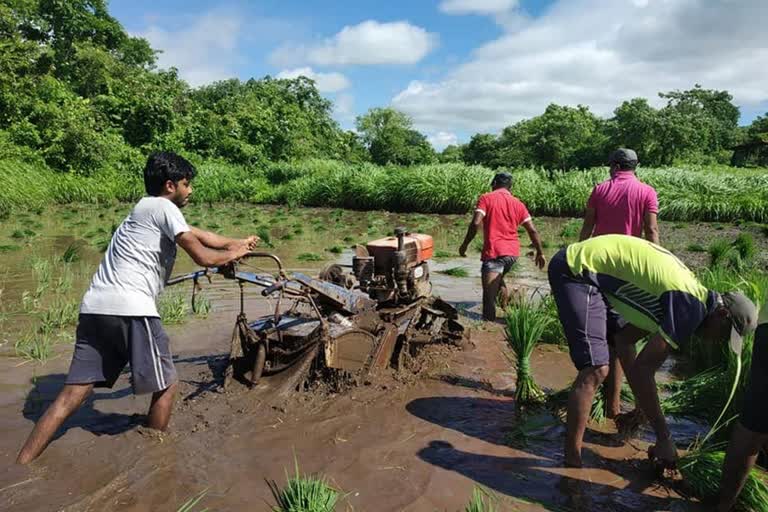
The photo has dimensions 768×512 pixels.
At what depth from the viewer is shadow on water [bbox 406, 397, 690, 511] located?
304cm

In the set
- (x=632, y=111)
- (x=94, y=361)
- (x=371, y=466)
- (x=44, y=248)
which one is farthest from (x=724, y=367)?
(x=632, y=111)

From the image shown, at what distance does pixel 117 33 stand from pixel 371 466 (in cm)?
4288

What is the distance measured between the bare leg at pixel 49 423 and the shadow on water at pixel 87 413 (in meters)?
0.34

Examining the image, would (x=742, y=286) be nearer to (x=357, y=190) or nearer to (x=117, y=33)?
(x=357, y=190)

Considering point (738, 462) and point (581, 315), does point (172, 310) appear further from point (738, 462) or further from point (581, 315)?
point (738, 462)

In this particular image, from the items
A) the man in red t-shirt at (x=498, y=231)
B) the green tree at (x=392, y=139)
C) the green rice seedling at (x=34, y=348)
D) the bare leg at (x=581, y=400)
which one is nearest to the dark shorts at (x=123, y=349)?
the green rice seedling at (x=34, y=348)

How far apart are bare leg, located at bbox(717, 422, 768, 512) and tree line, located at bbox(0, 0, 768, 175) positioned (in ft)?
76.6

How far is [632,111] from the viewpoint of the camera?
3344cm

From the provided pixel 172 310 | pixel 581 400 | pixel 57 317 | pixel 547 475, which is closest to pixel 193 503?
pixel 547 475

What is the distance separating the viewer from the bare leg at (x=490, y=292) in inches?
256

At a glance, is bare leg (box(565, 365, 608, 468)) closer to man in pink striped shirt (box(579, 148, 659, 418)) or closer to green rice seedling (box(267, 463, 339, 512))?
green rice seedling (box(267, 463, 339, 512))

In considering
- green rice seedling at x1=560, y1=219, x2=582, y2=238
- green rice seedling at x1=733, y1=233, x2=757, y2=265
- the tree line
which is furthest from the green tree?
green rice seedling at x1=733, y1=233, x2=757, y2=265

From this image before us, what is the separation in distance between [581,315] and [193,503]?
2270 millimetres

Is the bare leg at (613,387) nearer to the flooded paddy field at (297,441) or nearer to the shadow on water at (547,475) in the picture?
the flooded paddy field at (297,441)
